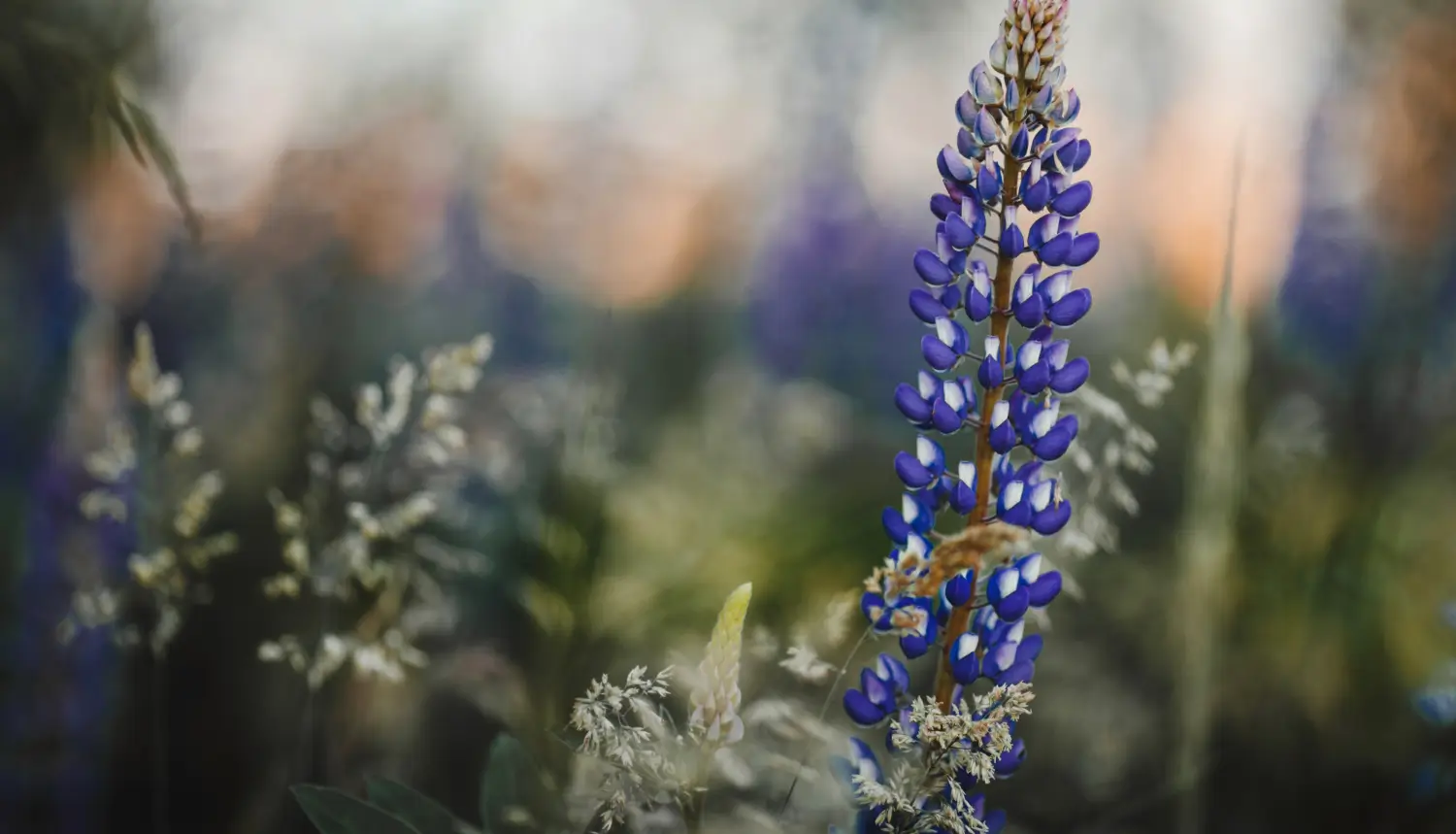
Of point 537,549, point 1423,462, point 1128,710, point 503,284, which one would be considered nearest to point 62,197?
point 503,284

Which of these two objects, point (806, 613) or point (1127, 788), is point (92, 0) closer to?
point (806, 613)

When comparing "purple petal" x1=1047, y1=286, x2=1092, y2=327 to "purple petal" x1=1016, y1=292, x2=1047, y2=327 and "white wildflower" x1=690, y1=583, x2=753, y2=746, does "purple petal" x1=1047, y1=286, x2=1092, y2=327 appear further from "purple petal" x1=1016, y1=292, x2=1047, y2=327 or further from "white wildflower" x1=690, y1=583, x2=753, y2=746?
"white wildflower" x1=690, y1=583, x2=753, y2=746

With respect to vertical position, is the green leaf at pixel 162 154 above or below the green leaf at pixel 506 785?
above

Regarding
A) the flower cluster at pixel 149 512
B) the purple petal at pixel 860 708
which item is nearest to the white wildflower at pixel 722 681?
the purple petal at pixel 860 708

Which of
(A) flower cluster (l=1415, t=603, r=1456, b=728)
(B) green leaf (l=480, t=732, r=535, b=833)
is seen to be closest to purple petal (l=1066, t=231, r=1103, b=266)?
(B) green leaf (l=480, t=732, r=535, b=833)

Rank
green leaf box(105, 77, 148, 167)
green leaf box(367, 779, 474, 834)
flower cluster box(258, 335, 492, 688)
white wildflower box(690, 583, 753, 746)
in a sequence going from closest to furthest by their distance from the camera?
white wildflower box(690, 583, 753, 746) < green leaf box(367, 779, 474, 834) < green leaf box(105, 77, 148, 167) < flower cluster box(258, 335, 492, 688)

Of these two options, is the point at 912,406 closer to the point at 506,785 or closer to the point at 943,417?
the point at 943,417

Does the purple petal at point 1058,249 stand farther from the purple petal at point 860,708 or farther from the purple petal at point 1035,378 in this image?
the purple petal at point 860,708
